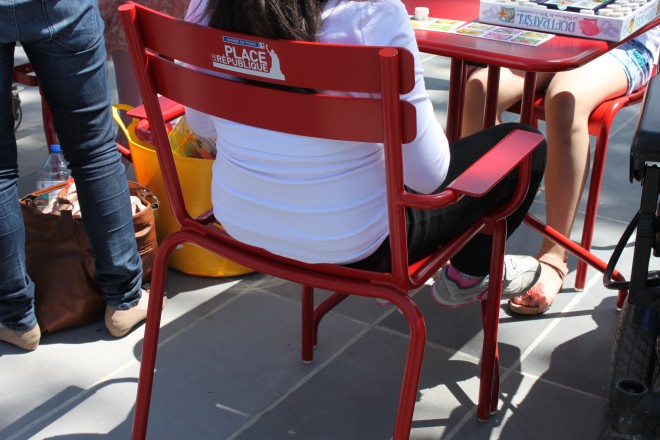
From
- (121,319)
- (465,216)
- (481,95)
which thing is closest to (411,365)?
(465,216)

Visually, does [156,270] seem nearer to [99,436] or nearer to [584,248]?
[99,436]

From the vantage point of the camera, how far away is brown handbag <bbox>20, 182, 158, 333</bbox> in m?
2.33

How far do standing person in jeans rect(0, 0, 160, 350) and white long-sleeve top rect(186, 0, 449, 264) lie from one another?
0.52m

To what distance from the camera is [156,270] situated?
1.74 metres

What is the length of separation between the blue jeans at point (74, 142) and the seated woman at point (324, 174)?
53cm

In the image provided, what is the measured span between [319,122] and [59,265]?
122cm

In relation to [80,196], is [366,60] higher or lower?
higher

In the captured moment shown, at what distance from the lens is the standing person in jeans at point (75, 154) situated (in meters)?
1.95

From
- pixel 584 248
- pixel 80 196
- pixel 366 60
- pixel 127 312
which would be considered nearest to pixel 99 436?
pixel 127 312

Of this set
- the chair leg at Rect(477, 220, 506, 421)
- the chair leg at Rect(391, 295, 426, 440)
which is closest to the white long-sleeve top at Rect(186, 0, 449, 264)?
the chair leg at Rect(391, 295, 426, 440)

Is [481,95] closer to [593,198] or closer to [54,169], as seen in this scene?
[593,198]

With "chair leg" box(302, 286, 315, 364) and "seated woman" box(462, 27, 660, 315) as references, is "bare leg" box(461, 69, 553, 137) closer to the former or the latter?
"seated woman" box(462, 27, 660, 315)

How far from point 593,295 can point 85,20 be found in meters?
1.56

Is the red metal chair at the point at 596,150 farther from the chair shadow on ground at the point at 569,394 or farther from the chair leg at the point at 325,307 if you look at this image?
the chair leg at the point at 325,307
